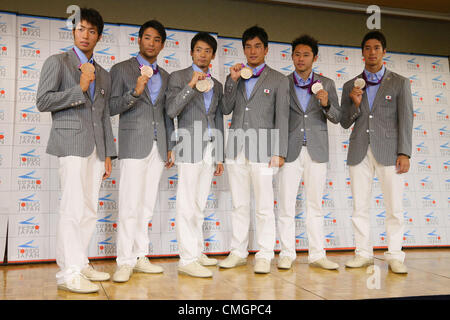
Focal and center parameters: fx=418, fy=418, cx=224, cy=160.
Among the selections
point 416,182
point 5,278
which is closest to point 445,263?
point 416,182

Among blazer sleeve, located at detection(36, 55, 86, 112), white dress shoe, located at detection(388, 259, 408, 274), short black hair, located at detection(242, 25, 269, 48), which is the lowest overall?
white dress shoe, located at detection(388, 259, 408, 274)

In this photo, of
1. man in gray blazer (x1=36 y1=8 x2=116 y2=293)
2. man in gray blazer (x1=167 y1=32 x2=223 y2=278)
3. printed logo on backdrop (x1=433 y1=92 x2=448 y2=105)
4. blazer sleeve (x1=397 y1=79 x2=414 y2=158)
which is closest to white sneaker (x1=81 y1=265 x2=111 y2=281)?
man in gray blazer (x1=36 y1=8 x2=116 y2=293)

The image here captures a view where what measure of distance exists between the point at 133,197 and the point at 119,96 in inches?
31.5

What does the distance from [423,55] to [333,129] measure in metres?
1.63

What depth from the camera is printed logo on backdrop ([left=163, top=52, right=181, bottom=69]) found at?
14.6ft

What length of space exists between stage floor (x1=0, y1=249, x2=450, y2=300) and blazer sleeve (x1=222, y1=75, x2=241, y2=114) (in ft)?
4.43

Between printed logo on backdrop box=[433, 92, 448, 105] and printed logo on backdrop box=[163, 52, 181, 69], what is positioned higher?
printed logo on backdrop box=[163, 52, 181, 69]

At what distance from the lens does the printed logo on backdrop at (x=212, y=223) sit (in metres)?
4.35

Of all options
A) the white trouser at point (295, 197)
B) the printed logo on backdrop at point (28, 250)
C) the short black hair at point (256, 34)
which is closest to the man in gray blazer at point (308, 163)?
the white trouser at point (295, 197)

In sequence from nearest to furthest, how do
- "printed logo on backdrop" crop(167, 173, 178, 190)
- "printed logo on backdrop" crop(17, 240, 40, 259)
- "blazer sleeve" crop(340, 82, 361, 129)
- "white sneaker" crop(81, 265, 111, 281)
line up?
"white sneaker" crop(81, 265, 111, 281) → "blazer sleeve" crop(340, 82, 361, 129) → "printed logo on backdrop" crop(17, 240, 40, 259) → "printed logo on backdrop" crop(167, 173, 178, 190)

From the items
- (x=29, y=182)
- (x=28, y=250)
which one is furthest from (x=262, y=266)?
(x=29, y=182)

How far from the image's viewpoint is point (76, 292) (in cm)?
263

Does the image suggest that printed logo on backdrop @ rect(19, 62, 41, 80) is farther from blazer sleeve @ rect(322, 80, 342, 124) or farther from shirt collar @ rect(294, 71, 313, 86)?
blazer sleeve @ rect(322, 80, 342, 124)
